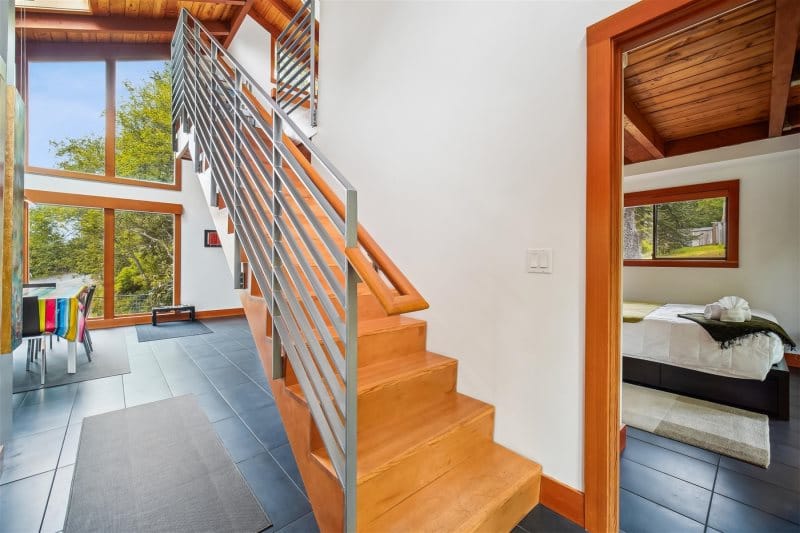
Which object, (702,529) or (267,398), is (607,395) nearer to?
(702,529)

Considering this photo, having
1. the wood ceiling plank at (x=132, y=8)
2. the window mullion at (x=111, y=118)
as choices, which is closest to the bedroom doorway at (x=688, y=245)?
the wood ceiling plank at (x=132, y=8)

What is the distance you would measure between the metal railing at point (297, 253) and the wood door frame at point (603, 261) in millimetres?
1066

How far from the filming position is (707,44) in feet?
7.47

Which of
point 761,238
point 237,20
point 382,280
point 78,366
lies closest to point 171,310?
point 78,366

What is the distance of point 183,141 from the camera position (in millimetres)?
4047

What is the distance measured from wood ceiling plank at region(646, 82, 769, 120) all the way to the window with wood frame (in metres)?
7.49

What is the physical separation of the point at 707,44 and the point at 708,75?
1.87 feet

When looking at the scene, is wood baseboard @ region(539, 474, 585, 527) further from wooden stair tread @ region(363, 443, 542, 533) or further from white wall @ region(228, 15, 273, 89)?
white wall @ region(228, 15, 273, 89)

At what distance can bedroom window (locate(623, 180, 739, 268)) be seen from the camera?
461 cm

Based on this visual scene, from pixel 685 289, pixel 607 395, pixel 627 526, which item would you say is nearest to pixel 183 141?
pixel 607 395

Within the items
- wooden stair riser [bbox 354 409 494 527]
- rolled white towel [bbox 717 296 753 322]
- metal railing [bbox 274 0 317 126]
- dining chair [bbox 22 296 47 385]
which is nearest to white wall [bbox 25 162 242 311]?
dining chair [bbox 22 296 47 385]

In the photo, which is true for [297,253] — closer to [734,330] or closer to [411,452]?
[411,452]

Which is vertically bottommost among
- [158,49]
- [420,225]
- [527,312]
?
[527,312]

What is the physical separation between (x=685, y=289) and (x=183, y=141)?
700 cm
